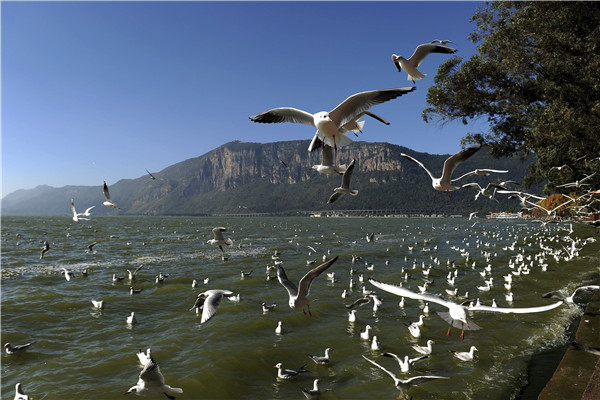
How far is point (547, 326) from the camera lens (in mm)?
11586

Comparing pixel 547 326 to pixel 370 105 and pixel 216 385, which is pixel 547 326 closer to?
pixel 216 385

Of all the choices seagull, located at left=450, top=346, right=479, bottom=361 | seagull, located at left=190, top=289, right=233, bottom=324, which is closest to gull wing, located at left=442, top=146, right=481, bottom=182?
seagull, located at left=190, top=289, right=233, bottom=324

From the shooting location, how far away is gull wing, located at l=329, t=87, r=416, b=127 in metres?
4.27

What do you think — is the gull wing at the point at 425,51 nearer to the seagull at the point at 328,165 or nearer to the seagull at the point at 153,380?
the seagull at the point at 328,165

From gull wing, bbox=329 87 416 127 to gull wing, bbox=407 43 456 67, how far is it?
1.33m

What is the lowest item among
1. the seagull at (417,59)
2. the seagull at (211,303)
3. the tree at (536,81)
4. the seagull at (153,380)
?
the seagull at (153,380)

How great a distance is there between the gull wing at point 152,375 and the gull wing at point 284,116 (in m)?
3.87

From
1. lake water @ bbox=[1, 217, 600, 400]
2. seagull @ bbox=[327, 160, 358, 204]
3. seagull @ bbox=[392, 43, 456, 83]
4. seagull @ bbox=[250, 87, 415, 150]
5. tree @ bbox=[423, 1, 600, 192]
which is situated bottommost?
lake water @ bbox=[1, 217, 600, 400]

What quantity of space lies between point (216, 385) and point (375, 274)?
51.6 ft

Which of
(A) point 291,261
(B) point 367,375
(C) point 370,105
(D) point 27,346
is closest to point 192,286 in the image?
(D) point 27,346

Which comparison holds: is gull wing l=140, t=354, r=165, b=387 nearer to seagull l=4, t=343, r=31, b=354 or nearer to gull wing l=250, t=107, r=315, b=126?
gull wing l=250, t=107, r=315, b=126

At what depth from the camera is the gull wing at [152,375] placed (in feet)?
16.6

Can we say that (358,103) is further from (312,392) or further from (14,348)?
(14,348)

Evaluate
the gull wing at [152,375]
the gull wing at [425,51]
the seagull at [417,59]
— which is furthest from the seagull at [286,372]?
the gull wing at [425,51]
